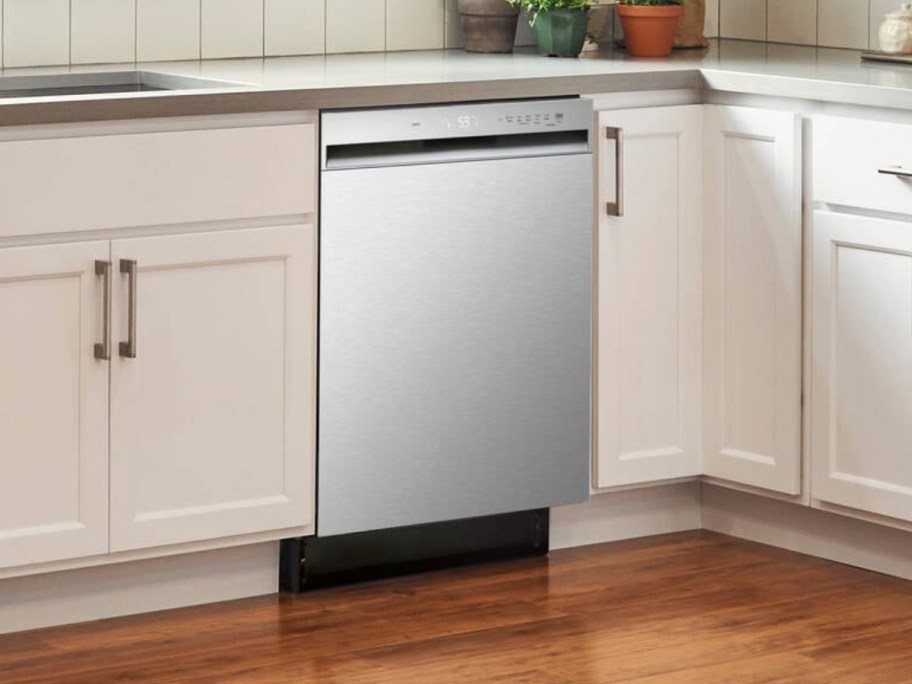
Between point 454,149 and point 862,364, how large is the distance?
2.79 feet

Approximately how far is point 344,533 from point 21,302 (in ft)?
2.50

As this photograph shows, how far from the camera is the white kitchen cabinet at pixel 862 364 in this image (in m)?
3.52

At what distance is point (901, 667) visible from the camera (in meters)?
3.21

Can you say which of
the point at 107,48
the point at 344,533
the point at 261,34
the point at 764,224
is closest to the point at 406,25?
the point at 261,34

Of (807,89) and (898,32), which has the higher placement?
(898,32)

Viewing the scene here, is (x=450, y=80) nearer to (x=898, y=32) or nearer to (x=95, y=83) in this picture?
(x=95, y=83)

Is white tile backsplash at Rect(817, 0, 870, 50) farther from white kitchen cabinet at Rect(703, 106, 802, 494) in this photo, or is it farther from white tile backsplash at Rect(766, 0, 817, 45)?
white kitchen cabinet at Rect(703, 106, 802, 494)

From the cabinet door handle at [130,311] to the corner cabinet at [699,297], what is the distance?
3.17ft

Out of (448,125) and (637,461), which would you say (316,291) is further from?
(637,461)

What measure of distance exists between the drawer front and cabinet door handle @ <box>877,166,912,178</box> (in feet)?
3.32

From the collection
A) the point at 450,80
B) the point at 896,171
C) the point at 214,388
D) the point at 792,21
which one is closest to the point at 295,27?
the point at 450,80

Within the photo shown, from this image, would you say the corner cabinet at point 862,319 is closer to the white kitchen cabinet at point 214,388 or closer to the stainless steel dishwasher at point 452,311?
the stainless steel dishwasher at point 452,311

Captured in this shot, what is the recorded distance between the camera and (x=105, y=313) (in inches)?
127

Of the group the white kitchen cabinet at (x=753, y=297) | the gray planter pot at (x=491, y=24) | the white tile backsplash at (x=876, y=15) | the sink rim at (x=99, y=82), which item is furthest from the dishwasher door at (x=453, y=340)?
the white tile backsplash at (x=876, y=15)
